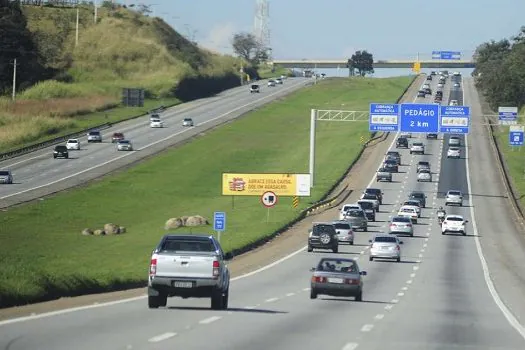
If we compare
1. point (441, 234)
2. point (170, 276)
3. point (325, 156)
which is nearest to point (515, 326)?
point (170, 276)

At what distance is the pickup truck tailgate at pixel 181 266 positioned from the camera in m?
28.0

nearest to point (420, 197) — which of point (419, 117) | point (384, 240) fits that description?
point (419, 117)

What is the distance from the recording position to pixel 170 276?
2802 cm

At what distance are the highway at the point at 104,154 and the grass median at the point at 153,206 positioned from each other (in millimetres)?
2131

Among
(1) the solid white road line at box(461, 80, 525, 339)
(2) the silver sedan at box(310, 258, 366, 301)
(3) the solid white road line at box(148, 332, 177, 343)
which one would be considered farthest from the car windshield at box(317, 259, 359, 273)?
(3) the solid white road line at box(148, 332, 177, 343)

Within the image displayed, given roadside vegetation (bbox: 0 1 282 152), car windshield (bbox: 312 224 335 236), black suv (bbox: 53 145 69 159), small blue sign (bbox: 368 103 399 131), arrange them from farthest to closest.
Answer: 1. roadside vegetation (bbox: 0 1 282 152)
2. black suv (bbox: 53 145 69 159)
3. small blue sign (bbox: 368 103 399 131)
4. car windshield (bbox: 312 224 335 236)

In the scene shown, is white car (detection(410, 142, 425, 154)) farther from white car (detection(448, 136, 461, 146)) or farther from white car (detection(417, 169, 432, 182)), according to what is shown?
white car (detection(417, 169, 432, 182))

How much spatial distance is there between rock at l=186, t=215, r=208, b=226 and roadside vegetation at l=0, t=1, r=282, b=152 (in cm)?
5265

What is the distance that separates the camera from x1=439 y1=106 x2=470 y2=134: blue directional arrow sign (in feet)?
323

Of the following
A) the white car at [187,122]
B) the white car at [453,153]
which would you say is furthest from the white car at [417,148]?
the white car at [187,122]

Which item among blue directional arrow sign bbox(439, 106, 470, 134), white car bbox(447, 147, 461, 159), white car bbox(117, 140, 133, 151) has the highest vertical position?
blue directional arrow sign bbox(439, 106, 470, 134)

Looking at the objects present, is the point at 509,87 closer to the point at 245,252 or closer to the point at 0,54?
the point at 0,54

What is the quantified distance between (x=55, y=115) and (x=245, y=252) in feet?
280

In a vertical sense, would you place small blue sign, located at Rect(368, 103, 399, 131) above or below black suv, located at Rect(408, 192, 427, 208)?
above
